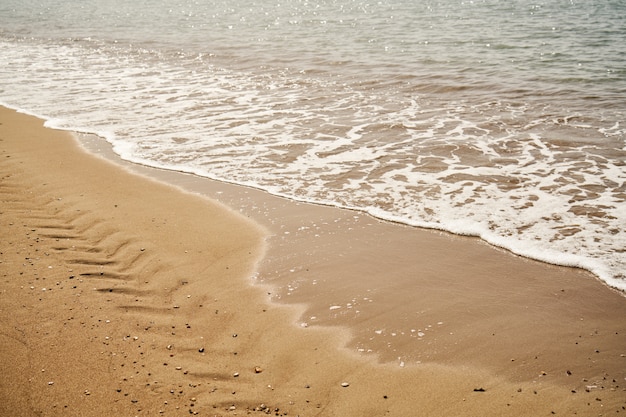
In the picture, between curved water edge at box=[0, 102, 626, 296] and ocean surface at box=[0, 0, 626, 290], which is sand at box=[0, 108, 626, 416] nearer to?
curved water edge at box=[0, 102, 626, 296]

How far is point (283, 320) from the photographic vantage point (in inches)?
160

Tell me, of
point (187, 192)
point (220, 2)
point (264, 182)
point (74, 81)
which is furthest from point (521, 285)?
point (220, 2)

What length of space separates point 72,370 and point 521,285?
11.6 ft

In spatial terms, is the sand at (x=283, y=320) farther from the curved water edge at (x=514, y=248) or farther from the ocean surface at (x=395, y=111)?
the ocean surface at (x=395, y=111)

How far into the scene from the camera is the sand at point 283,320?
3264 mm

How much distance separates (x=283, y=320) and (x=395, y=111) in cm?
683

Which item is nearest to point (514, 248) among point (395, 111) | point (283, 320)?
point (283, 320)

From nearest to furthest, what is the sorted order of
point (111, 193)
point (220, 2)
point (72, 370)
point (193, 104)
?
1. point (72, 370)
2. point (111, 193)
3. point (193, 104)
4. point (220, 2)

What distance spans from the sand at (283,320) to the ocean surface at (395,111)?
71 cm

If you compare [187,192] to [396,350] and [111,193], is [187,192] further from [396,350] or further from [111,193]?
[396,350]

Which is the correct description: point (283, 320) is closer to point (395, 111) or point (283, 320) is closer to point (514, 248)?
point (514, 248)

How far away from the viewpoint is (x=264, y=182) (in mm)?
6762

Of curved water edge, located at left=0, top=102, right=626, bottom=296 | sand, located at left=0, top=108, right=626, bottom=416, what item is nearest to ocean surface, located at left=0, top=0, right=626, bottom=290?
curved water edge, located at left=0, top=102, right=626, bottom=296

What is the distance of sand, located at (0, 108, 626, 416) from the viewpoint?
10.7ft
